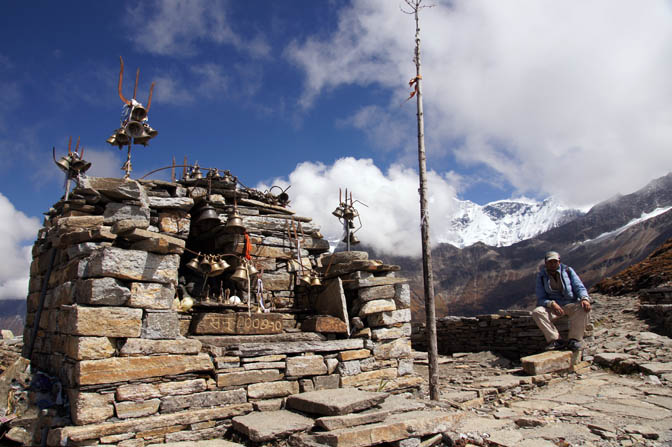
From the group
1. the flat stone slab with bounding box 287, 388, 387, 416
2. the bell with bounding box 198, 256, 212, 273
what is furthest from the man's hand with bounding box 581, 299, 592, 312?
the bell with bounding box 198, 256, 212, 273

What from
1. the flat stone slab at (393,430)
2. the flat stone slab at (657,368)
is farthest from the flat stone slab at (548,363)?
the flat stone slab at (393,430)

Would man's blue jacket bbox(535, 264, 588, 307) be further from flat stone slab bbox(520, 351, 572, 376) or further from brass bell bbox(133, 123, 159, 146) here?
brass bell bbox(133, 123, 159, 146)

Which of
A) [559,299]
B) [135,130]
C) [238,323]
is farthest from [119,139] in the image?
[559,299]

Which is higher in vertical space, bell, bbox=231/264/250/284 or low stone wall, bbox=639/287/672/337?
bell, bbox=231/264/250/284

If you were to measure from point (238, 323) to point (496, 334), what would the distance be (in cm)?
787

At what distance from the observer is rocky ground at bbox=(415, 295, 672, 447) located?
17.3 ft

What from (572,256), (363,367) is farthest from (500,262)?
Result: (363,367)

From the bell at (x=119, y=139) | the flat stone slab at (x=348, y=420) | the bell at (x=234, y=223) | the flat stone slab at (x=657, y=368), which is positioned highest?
the bell at (x=119, y=139)

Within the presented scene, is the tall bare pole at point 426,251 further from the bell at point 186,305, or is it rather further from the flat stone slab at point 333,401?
the bell at point 186,305

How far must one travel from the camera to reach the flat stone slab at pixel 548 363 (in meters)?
8.06

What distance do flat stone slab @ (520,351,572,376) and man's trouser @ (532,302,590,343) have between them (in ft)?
1.24

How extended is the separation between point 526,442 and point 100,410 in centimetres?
483

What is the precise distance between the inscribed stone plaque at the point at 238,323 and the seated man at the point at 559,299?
5.13 metres

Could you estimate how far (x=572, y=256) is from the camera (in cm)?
4794
